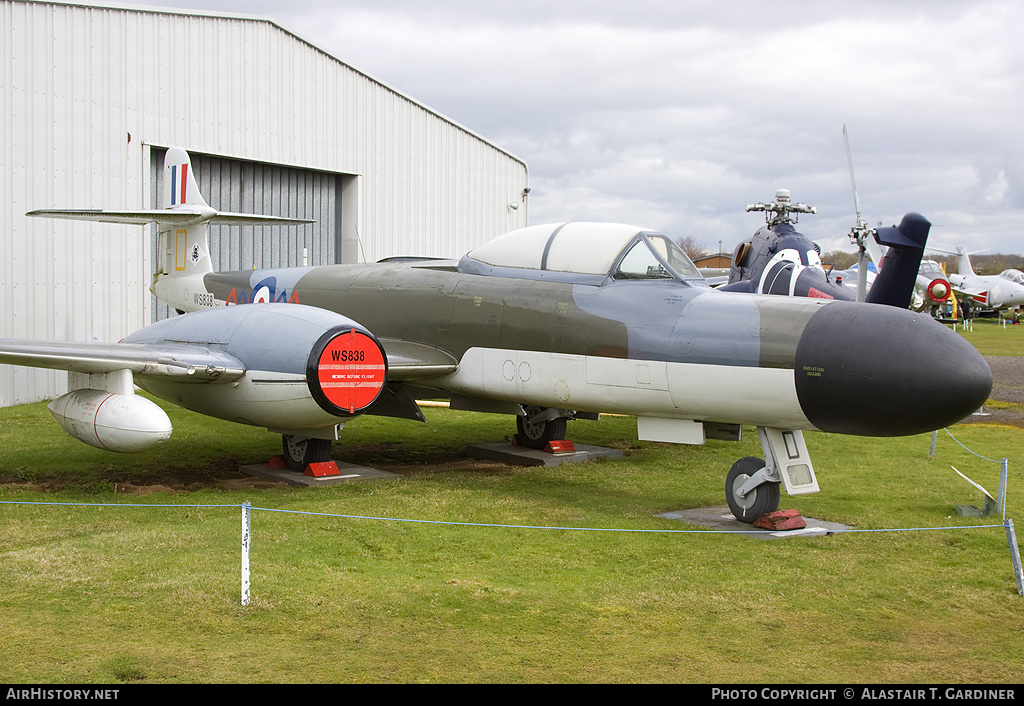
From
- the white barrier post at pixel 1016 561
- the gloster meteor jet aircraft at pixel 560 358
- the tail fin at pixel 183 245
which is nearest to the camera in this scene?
the white barrier post at pixel 1016 561

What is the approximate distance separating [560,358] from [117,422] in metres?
3.92

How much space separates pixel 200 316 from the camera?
955cm

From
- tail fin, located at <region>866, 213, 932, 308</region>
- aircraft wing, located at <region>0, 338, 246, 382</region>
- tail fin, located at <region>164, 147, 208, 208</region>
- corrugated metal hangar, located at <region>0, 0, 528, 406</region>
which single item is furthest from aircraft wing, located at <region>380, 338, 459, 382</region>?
tail fin, located at <region>164, 147, 208, 208</region>

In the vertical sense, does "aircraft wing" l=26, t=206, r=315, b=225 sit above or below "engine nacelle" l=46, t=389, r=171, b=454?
above

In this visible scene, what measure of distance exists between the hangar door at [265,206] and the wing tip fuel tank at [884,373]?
12.5 metres

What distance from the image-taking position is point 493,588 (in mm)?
5910

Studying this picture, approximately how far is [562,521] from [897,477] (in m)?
4.43

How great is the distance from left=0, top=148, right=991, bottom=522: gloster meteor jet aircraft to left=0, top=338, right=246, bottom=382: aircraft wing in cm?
2

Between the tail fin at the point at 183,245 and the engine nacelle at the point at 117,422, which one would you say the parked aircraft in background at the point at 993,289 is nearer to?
the tail fin at the point at 183,245

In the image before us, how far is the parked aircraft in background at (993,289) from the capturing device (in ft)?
177

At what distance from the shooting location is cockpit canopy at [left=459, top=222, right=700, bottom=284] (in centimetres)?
872

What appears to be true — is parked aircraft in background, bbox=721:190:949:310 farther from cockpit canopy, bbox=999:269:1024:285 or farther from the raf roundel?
Result: cockpit canopy, bbox=999:269:1024:285

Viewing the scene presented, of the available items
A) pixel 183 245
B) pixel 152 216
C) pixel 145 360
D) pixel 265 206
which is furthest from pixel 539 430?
pixel 265 206

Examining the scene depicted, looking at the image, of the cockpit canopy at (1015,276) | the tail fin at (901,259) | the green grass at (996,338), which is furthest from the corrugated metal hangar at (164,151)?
the cockpit canopy at (1015,276)
